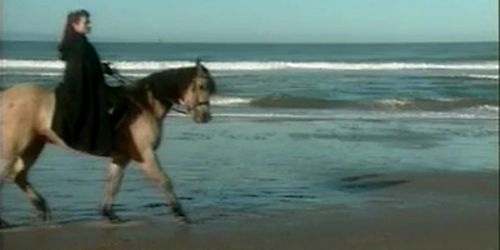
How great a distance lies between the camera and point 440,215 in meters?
8.34

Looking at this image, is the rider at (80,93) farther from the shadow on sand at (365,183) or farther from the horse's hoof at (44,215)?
the shadow on sand at (365,183)

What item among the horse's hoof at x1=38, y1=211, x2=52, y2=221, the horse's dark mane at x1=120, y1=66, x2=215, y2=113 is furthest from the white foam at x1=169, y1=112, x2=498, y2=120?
the horse's hoof at x1=38, y1=211, x2=52, y2=221

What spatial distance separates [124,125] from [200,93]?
669 mm

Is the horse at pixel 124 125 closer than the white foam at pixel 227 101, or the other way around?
the horse at pixel 124 125

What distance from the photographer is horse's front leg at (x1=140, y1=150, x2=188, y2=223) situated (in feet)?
25.1

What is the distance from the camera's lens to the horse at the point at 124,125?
7.47 meters

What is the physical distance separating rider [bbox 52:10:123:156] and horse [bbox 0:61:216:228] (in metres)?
0.10

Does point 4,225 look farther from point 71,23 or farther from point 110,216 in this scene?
point 71,23

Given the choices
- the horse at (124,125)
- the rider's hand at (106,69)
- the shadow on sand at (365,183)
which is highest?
the rider's hand at (106,69)

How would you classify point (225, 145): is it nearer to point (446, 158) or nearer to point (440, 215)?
point (446, 158)

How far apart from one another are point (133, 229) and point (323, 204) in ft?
6.98

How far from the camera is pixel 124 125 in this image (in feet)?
25.2

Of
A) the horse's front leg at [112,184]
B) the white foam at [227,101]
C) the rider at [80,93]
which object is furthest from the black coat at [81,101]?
the white foam at [227,101]

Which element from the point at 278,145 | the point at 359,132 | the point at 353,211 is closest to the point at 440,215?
the point at 353,211
